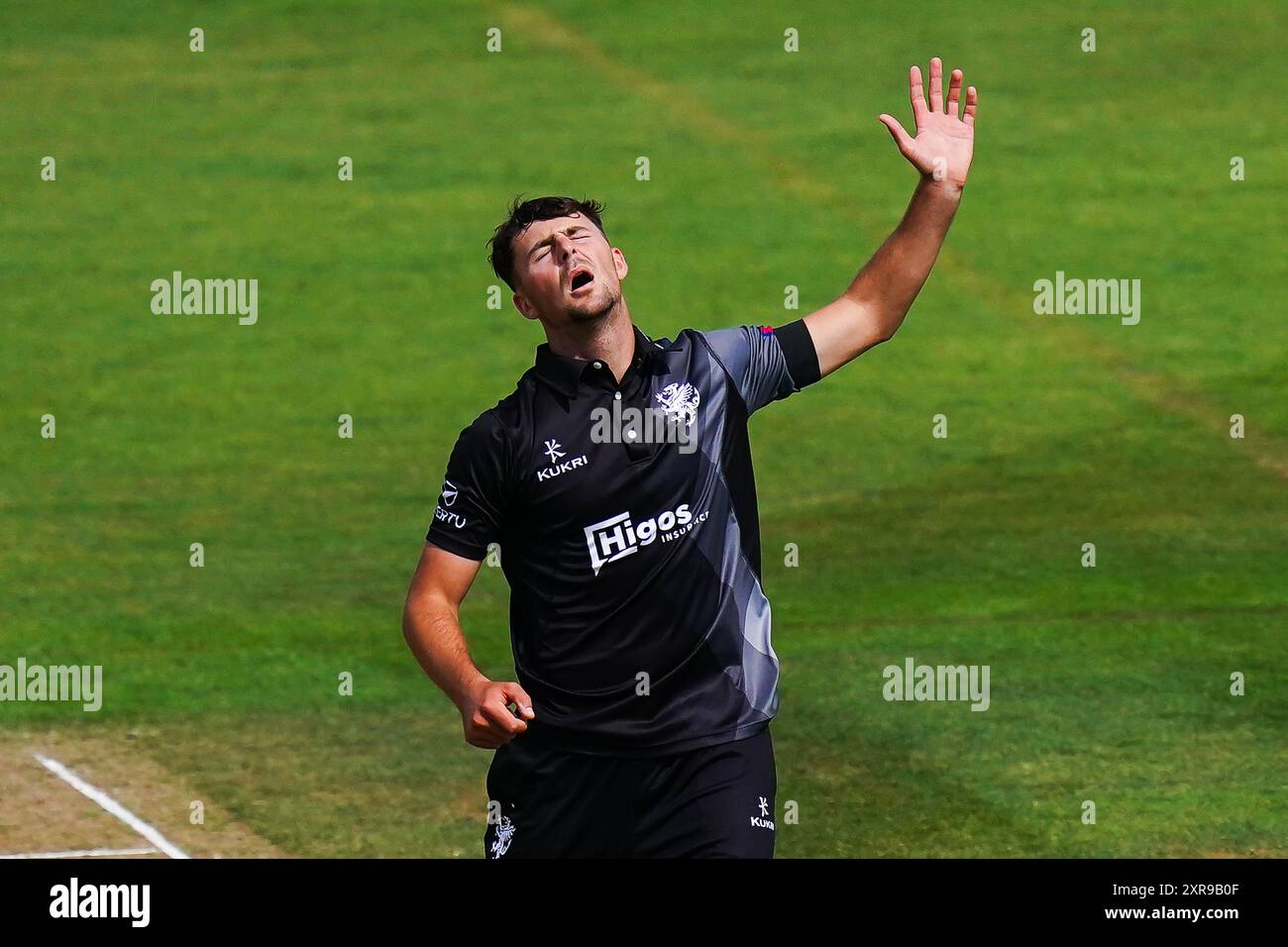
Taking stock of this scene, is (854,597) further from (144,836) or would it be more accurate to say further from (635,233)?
(635,233)

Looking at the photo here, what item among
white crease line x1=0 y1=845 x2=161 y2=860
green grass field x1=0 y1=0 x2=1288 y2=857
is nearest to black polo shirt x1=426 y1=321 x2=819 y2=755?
green grass field x1=0 y1=0 x2=1288 y2=857

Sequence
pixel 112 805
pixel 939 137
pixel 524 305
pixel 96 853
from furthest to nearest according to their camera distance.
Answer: pixel 112 805
pixel 96 853
pixel 939 137
pixel 524 305

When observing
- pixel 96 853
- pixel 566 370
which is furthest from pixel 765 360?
pixel 96 853

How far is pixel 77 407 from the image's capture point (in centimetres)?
2247

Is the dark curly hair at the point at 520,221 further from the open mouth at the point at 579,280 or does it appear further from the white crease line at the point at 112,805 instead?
the white crease line at the point at 112,805

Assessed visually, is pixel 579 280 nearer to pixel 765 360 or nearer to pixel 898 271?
pixel 765 360

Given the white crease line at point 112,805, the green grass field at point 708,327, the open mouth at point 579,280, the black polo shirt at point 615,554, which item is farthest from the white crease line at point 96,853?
the open mouth at point 579,280

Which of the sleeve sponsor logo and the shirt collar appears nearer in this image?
the sleeve sponsor logo

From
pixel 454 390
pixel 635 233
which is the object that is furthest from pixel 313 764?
pixel 635 233

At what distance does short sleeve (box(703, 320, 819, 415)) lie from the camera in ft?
27.6

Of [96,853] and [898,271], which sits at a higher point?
[898,271]

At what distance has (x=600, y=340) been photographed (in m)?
8.18

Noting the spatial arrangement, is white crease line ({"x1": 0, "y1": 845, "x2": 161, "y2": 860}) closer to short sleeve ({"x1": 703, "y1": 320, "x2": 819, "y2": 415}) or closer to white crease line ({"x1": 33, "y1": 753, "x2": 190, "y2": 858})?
white crease line ({"x1": 33, "y1": 753, "x2": 190, "y2": 858})

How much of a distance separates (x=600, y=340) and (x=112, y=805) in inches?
230
